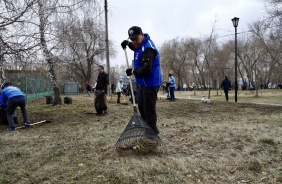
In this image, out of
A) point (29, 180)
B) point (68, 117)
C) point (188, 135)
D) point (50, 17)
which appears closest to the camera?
point (29, 180)

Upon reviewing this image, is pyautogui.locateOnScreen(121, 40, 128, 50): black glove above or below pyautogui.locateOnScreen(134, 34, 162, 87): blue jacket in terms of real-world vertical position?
above

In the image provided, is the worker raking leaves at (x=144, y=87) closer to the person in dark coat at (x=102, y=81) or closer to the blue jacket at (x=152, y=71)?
the blue jacket at (x=152, y=71)

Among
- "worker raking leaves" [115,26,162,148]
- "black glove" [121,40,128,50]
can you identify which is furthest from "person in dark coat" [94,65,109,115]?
"worker raking leaves" [115,26,162,148]

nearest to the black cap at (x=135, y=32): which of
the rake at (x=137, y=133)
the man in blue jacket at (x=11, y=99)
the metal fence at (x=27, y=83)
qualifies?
the rake at (x=137, y=133)

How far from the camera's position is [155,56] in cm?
389

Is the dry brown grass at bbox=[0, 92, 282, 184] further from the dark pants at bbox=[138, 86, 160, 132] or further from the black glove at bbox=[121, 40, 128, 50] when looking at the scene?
the black glove at bbox=[121, 40, 128, 50]

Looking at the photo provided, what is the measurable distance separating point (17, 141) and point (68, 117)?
11.6 ft

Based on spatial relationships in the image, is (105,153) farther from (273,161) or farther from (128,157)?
(273,161)

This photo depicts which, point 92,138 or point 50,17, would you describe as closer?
point 92,138

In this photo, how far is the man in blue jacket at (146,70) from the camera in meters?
3.68

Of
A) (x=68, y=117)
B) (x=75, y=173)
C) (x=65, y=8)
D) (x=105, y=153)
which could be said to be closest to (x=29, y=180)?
(x=75, y=173)

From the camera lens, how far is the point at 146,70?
3641 mm

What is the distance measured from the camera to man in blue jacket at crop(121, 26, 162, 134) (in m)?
3.68

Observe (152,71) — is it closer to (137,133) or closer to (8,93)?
(137,133)
